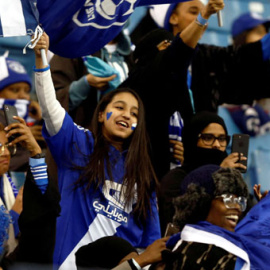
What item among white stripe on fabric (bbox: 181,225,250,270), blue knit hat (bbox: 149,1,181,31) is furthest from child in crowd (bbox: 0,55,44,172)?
white stripe on fabric (bbox: 181,225,250,270)

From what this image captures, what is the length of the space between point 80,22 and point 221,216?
153 centimetres

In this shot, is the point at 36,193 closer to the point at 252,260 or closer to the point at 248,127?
the point at 252,260

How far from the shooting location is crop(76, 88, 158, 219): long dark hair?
5.53 metres

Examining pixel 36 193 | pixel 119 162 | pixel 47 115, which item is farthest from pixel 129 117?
pixel 36 193

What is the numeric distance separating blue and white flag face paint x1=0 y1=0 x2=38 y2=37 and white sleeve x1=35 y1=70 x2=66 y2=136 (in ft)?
0.96

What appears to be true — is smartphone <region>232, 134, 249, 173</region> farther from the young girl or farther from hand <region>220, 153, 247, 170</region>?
the young girl

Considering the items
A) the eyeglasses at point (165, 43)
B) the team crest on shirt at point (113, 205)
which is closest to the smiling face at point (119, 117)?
the team crest on shirt at point (113, 205)

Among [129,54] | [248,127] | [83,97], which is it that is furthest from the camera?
[248,127]

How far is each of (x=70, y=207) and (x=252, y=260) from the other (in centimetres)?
130

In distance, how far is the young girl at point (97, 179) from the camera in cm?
536

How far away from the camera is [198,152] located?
6.41 metres

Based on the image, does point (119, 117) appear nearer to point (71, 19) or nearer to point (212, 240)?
point (71, 19)

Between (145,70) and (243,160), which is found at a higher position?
(145,70)

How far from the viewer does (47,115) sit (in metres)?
5.37
